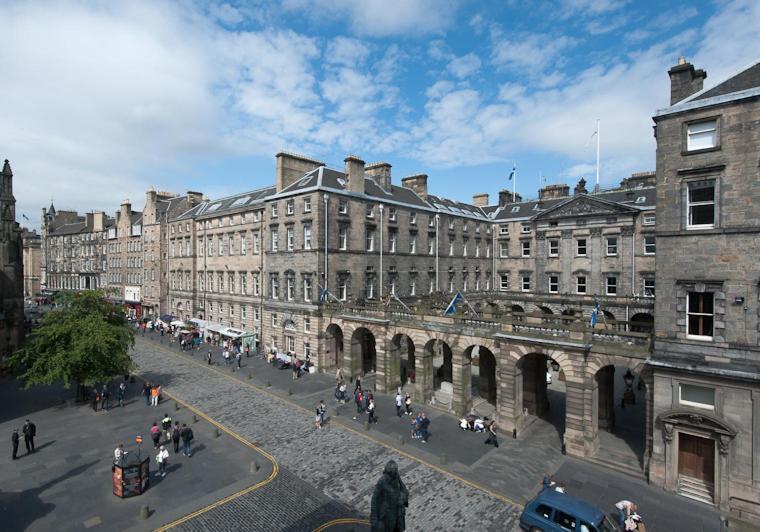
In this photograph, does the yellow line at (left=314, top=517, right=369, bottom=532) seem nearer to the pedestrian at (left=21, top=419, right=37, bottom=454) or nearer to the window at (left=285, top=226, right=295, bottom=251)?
the pedestrian at (left=21, top=419, right=37, bottom=454)

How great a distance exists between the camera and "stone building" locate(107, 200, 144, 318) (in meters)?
69.8

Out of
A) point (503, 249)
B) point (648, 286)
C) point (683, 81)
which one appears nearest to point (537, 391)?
point (683, 81)

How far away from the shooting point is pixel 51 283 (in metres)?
93.4

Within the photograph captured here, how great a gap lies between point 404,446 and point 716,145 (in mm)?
20979

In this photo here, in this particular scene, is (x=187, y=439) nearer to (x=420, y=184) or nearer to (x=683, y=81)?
(x=683, y=81)

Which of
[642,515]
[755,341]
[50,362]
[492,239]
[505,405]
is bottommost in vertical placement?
[642,515]

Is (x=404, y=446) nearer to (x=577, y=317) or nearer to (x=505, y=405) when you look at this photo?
(x=505, y=405)

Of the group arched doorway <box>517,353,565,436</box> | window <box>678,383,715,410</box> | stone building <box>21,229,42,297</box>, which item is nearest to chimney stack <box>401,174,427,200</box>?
arched doorway <box>517,353,565,436</box>

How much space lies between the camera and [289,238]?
40.9 m

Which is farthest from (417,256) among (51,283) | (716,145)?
(51,283)

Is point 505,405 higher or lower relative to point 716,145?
lower

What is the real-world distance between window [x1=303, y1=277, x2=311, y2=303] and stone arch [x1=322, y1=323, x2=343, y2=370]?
335cm

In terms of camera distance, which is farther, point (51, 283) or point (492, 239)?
point (51, 283)

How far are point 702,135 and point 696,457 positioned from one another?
573 inches
